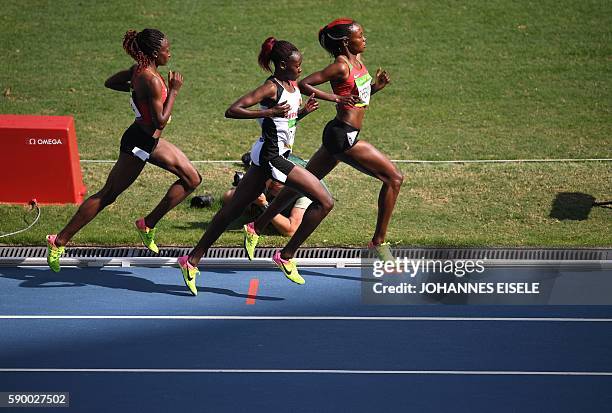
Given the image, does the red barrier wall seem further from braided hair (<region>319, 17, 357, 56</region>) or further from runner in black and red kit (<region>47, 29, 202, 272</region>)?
braided hair (<region>319, 17, 357, 56</region>)

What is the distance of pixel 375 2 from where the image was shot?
18.6 m

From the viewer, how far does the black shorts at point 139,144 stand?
1023cm

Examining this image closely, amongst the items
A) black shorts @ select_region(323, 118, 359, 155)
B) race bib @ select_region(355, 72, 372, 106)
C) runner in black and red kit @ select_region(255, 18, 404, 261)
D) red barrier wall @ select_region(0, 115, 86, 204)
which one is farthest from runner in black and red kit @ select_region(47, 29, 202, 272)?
red barrier wall @ select_region(0, 115, 86, 204)

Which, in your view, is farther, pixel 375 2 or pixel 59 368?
pixel 375 2

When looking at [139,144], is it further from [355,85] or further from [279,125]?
[355,85]

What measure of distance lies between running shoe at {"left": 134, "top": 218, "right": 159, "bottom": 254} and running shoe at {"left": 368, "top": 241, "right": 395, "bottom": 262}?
6.38 ft

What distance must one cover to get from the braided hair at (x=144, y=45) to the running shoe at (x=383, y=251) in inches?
99.4

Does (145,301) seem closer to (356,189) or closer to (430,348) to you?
(430,348)

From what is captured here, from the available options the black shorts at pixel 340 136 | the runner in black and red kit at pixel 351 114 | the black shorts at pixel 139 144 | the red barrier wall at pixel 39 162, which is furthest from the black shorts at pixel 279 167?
the red barrier wall at pixel 39 162

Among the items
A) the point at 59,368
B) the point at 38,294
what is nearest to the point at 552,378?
the point at 59,368

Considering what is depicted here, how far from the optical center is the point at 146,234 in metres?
10.8

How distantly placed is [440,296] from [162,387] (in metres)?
2.84

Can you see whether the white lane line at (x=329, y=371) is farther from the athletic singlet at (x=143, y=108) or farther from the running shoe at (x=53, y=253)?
the athletic singlet at (x=143, y=108)

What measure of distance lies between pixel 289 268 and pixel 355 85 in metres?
1.65
